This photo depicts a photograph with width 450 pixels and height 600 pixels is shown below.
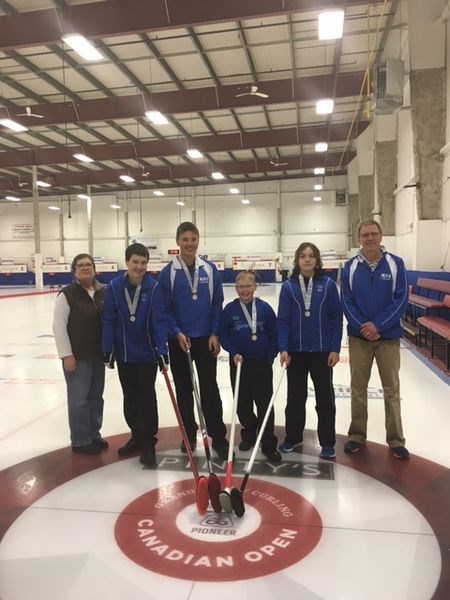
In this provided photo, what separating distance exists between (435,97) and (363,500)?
29.4ft

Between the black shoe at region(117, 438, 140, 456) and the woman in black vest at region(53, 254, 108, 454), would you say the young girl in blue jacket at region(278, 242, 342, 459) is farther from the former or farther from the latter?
the woman in black vest at region(53, 254, 108, 454)

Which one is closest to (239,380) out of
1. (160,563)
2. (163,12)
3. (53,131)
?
(160,563)

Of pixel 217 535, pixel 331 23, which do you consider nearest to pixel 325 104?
pixel 331 23

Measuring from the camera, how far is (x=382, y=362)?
3334 millimetres

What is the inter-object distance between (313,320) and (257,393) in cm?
67

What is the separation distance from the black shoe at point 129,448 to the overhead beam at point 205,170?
19898 mm

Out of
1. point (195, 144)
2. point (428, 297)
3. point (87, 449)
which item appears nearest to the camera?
point (87, 449)

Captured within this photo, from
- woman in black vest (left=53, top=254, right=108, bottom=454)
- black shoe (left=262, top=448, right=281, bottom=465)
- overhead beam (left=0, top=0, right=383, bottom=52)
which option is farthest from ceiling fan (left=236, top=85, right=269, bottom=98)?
black shoe (left=262, top=448, right=281, bottom=465)

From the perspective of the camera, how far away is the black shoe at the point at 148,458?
320cm

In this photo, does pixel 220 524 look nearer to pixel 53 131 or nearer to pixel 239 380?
pixel 239 380

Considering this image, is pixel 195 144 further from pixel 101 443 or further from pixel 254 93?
pixel 101 443

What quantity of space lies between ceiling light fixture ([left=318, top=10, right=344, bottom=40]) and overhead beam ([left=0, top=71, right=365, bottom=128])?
4.58m

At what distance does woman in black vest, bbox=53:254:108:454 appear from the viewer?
11.1 feet

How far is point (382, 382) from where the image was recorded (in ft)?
11.2
